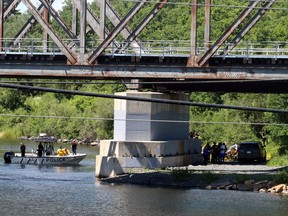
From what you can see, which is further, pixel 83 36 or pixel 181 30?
pixel 181 30

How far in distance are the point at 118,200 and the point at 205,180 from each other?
8449 mm

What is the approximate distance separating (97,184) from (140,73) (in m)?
6.68

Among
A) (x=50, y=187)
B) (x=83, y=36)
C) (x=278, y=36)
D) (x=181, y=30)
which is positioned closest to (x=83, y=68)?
(x=83, y=36)

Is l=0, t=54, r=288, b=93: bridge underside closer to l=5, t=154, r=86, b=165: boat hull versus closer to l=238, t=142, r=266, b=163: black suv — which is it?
l=238, t=142, r=266, b=163: black suv

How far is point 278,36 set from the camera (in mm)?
130000

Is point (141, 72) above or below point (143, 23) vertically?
below

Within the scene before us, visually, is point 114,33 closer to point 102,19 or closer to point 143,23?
point 102,19

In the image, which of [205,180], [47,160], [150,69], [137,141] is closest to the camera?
[150,69]

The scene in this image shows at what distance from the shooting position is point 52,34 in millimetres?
61562

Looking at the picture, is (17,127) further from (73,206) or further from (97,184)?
(73,206)

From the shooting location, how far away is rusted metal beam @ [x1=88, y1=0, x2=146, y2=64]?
201ft

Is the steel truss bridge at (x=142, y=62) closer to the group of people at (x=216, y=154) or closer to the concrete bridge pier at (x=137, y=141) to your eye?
the concrete bridge pier at (x=137, y=141)

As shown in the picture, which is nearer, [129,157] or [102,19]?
[102,19]

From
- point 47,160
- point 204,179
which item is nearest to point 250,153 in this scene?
point 47,160
